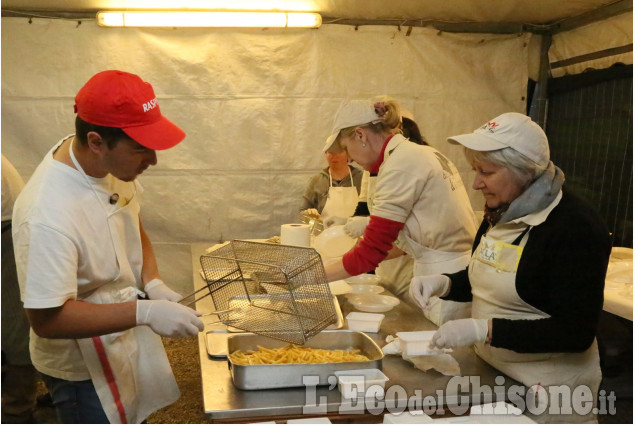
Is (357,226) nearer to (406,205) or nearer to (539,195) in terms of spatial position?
(406,205)

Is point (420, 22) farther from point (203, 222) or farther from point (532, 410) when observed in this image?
point (532, 410)

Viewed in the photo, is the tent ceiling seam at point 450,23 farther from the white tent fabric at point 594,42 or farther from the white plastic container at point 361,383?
the white plastic container at point 361,383

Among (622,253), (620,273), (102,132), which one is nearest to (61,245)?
(102,132)

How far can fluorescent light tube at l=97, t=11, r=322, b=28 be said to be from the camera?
145 inches

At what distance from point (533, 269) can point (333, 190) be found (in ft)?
7.62

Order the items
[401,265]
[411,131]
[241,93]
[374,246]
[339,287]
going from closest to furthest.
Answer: [374,246], [339,287], [411,131], [401,265], [241,93]

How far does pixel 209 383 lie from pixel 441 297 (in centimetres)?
95

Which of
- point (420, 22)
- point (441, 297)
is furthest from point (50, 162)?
point (420, 22)

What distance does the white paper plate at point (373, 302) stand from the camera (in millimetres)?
2412

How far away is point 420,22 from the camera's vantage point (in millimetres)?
4062

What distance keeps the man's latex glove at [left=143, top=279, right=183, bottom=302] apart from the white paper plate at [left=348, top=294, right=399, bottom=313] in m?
0.79

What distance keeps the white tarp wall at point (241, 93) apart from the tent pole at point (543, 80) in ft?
0.48

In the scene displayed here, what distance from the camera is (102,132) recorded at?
62.8 inches

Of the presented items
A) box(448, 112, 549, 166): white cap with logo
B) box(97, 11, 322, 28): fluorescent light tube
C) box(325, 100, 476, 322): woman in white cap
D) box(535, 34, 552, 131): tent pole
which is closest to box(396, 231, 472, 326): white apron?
box(325, 100, 476, 322): woman in white cap
